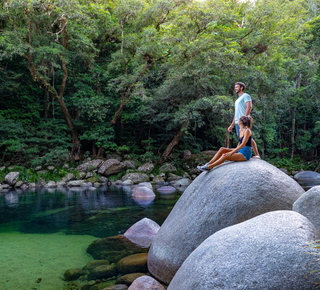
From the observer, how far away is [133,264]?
427 cm

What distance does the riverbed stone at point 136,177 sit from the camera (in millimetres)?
15320

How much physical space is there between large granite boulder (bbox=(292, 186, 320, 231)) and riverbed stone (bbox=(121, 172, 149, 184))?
1282 centimetres

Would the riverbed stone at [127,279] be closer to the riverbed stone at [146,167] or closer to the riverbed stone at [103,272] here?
the riverbed stone at [103,272]

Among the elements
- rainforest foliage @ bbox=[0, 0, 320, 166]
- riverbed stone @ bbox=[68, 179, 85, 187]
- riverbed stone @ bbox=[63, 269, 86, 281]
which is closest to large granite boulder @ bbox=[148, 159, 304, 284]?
riverbed stone @ bbox=[63, 269, 86, 281]

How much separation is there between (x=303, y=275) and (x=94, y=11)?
16.3 m

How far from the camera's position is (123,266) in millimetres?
4246

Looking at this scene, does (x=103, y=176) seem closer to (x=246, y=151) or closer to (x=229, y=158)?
(x=229, y=158)

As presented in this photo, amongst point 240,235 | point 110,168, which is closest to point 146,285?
point 240,235

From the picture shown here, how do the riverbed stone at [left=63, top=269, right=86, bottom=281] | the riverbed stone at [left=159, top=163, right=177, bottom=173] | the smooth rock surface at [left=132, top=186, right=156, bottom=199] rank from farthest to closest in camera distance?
the riverbed stone at [left=159, top=163, right=177, bottom=173] < the smooth rock surface at [left=132, top=186, right=156, bottom=199] < the riverbed stone at [left=63, top=269, right=86, bottom=281]

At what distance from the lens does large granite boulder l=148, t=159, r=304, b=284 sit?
3.41m

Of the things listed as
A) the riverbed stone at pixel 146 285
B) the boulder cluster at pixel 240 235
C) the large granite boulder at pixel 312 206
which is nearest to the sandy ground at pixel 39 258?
the riverbed stone at pixel 146 285

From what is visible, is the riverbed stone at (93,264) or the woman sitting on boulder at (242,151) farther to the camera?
the riverbed stone at (93,264)

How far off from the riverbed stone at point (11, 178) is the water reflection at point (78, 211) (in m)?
1.65

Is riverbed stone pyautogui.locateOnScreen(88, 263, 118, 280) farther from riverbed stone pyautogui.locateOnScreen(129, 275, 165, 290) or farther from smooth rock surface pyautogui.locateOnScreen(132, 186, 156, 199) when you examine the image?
smooth rock surface pyautogui.locateOnScreen(132, 186, 156, 199)
